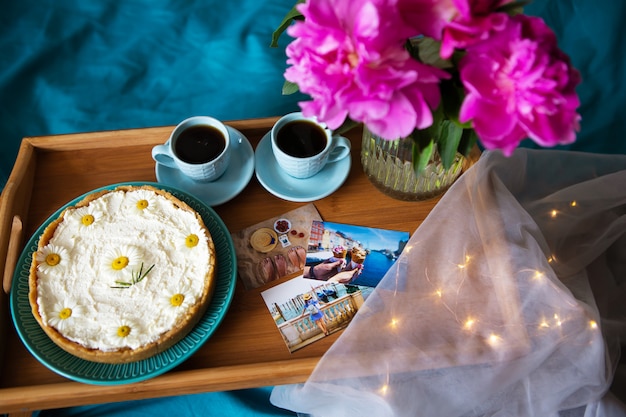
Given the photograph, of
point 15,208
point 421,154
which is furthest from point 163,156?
point 421,154

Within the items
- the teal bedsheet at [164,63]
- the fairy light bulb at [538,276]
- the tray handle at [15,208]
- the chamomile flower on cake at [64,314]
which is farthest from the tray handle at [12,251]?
the fairy light bulb at [538,276]

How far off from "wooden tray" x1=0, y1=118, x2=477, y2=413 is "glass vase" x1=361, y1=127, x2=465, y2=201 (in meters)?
0.03

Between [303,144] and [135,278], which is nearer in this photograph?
[135,278]

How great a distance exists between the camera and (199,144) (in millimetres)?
947

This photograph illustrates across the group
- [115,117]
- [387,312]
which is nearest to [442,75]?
[387,312]

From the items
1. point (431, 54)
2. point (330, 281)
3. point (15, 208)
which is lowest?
point (330, 281)

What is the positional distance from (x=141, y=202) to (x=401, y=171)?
1.45 feet

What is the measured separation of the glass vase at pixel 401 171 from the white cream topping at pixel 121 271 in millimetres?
327

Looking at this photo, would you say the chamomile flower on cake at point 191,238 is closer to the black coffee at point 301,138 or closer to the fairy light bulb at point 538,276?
the black coffee at point 301,138

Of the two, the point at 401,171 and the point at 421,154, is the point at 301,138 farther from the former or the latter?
the point at 421,154

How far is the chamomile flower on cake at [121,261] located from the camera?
82cm

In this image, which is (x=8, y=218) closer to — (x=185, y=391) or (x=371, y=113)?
(x=185, y=391)

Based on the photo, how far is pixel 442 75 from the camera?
59 centimetres

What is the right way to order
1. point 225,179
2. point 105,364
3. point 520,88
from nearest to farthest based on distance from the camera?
1. point 520,88
2. point 105,364
3. point 225,179
